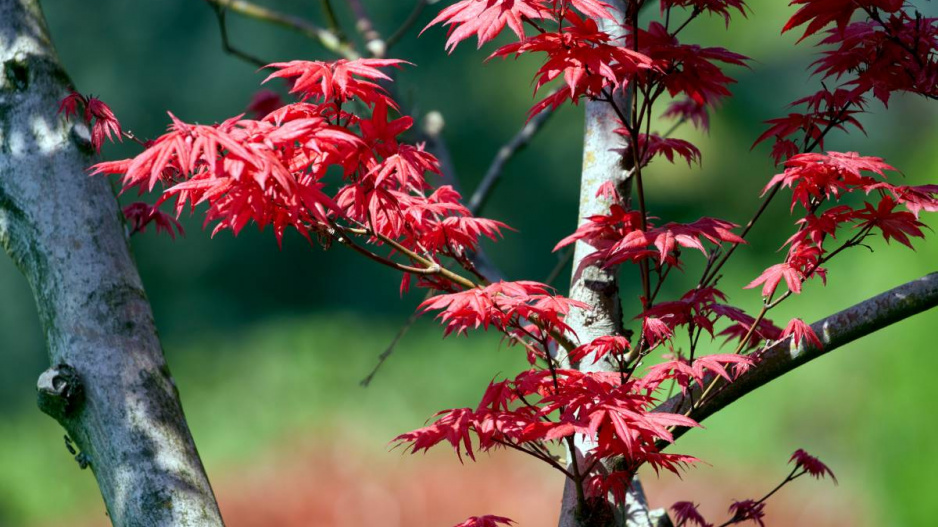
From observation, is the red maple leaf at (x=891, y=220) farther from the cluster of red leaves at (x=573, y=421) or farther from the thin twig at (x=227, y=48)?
the thin twig at (x=227, y=48)

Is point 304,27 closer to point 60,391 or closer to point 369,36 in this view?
point 369,36

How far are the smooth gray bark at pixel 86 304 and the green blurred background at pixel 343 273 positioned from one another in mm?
2729

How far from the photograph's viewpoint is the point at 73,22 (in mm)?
4242

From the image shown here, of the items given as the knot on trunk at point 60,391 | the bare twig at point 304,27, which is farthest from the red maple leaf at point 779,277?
the bare twig at point 304,27

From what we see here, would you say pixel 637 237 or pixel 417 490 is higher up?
pixel 637 237

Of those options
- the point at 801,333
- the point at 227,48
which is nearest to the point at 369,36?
the point at 227,48

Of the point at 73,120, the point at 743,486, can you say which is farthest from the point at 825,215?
the point at 743,486

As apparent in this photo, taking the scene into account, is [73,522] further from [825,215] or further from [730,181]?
[825,215]

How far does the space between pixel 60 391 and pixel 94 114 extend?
38 centimetres

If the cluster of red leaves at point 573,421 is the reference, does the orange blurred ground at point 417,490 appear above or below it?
below

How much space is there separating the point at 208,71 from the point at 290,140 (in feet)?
11.6

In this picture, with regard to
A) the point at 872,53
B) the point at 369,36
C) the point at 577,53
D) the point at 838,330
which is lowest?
the point at 838,330

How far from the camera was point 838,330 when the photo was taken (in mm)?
1122

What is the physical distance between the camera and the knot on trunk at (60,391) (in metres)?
1.11
